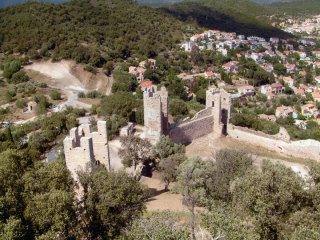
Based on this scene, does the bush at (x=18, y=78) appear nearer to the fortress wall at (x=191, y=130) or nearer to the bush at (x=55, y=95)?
the bush at (x=55, y=95)

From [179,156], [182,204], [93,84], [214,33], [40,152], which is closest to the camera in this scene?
[182,204]

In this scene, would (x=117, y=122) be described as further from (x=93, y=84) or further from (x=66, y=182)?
(x=93, y=84)

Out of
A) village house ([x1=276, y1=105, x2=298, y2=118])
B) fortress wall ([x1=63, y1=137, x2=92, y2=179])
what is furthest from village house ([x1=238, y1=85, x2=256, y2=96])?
fortress wall ([x1=63, y1=137, x2=92, y2=179])

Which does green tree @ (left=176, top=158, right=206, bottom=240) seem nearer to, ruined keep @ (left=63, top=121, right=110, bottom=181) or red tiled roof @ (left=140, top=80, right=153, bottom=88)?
ruined keep @ (left=63, top=121, right=110, bottom=181)

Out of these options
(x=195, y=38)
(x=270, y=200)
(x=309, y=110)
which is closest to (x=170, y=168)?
(x=270, y=200)

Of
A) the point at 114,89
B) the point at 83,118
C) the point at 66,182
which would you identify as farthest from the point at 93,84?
the point at 66,182

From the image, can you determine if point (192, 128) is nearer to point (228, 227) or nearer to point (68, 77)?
point (228, 227)
